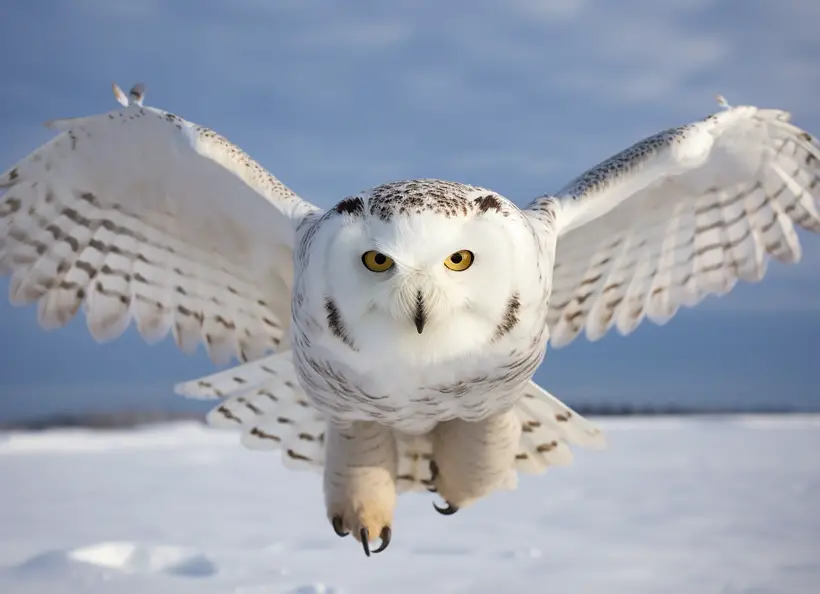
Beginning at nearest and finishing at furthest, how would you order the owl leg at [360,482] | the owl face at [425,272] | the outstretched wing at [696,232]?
1. the owl face at [425,272]
2. the owl leg at [360,482]
3. the outstretched wing at [696,232]

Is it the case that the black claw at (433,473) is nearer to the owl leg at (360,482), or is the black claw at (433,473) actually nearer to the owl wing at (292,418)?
the owl leg at (360,482)

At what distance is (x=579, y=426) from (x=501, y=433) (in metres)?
0.67

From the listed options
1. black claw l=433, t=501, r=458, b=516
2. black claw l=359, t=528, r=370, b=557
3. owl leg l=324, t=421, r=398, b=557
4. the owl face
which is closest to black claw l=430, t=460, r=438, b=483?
black claw l=433, t=501, r=458, b=516

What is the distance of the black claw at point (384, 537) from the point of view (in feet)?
10.3

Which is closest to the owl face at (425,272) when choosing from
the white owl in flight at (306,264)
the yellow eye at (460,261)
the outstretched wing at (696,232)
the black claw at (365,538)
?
the yellow eye at (460,261)

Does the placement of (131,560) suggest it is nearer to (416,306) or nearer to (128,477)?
(416,306)

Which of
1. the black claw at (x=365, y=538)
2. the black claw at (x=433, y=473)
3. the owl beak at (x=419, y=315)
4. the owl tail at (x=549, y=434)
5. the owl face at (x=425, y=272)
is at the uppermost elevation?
the owl tail at (x=549, y=434)

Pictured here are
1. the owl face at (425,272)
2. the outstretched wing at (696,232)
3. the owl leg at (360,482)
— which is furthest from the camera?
the outstretched wing at (696,232)

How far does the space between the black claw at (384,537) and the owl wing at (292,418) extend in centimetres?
61

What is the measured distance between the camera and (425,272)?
1.90 metres

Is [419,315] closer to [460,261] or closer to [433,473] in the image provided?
[460,261]

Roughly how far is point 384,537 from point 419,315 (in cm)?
154

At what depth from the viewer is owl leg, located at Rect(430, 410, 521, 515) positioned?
315 centimetres

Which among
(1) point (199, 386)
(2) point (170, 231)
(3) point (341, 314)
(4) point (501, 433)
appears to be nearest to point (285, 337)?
(1) point (199, 386)
